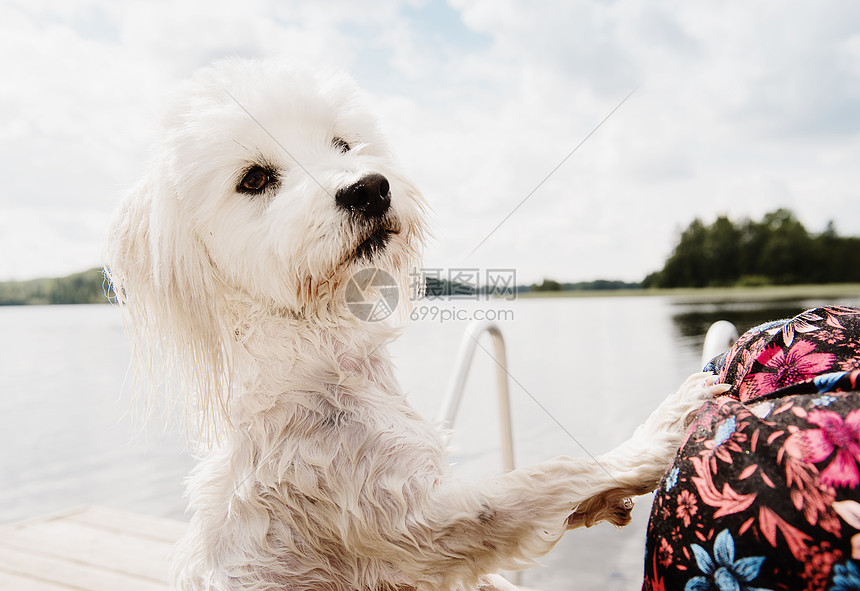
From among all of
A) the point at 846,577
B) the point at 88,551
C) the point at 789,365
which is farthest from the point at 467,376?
the point at 88,551

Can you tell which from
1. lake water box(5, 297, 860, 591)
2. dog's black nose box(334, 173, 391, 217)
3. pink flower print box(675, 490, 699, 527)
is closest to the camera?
pink flower print box(675, 490, 699, 527)

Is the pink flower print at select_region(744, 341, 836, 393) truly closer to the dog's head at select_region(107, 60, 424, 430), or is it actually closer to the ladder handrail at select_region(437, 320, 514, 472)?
the dog's head at select_region(107, 60, 424, 430)

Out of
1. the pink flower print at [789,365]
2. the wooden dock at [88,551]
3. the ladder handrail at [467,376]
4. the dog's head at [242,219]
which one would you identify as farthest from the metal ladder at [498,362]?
the wooden dock at [88,551]

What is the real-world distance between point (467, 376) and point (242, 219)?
1.07 m

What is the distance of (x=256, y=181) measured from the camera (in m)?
1.60

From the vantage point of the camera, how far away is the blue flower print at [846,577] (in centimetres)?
59

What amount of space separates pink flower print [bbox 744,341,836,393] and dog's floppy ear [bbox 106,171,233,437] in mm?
1180

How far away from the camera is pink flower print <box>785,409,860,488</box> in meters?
0.63

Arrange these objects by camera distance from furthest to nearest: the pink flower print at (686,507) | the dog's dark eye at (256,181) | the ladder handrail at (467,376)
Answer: the ladder handrail at (467,376) < the dog's dark eye at (256,181) < the pink flower print at (686,507)

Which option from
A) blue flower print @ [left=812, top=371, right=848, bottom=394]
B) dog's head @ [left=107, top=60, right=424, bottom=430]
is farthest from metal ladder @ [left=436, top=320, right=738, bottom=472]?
blue flower print @ [left=812, top=371, right=848, bottom=394]

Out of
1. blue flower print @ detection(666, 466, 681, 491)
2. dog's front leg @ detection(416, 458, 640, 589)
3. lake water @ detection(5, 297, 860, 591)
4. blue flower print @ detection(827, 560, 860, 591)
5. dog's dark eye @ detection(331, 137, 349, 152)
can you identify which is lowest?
lake water @ detection(5, 297, 860, 591)

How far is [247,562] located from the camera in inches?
50.0

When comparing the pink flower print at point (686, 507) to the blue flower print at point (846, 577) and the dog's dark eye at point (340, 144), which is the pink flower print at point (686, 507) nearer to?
the blue flower print at point (846, 577)

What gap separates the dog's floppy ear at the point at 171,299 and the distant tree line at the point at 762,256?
61.2 feet
